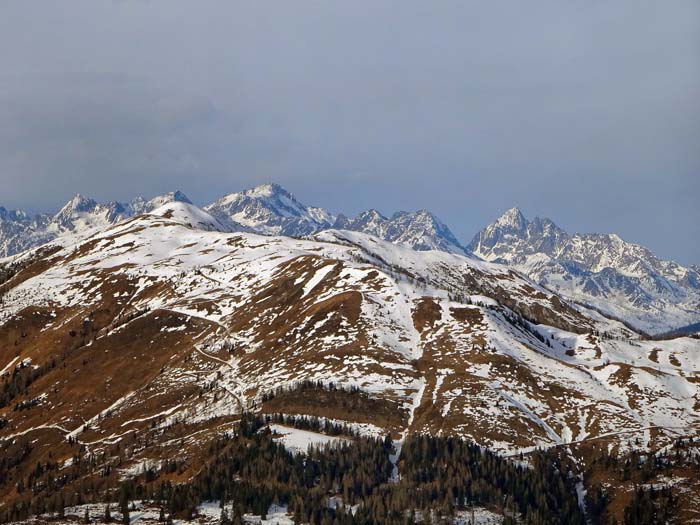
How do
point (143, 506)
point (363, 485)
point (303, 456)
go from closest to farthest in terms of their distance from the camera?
1. point (143, 506)
2. point (363, 485)
3. point (303, 456)

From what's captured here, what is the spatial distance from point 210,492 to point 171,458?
40.8 m

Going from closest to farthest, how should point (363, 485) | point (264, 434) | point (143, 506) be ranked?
point (143, 506) → point (363, 485) → point (264, 434)

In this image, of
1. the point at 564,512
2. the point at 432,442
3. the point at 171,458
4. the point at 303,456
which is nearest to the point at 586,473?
the point at 564,512

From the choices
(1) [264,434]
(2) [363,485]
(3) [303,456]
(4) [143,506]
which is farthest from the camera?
(1) [264,434]

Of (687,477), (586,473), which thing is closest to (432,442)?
(586,473)

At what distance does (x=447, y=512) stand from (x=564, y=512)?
32.0m

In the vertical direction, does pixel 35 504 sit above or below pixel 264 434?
below

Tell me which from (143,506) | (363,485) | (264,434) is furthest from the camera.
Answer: (264,434)

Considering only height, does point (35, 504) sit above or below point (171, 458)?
below

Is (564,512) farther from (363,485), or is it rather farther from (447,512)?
(363,485)

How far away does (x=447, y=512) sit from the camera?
16212 cm

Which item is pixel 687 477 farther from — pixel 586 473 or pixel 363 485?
pixel 363 485

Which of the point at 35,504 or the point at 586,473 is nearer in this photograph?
the point at 35,504

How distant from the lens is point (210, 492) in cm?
16288
